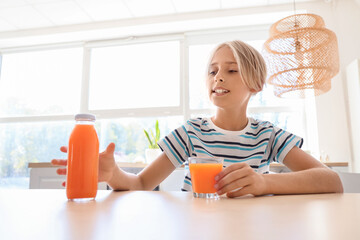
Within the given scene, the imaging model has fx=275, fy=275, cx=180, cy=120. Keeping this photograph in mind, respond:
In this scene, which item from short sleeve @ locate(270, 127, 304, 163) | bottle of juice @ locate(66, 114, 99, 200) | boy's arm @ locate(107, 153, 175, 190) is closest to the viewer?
bottle of juice @ locate(66, 114, 99, 200)

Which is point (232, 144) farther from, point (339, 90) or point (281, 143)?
point (339, 90)

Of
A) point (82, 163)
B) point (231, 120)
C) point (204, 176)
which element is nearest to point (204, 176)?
point (204, 176)

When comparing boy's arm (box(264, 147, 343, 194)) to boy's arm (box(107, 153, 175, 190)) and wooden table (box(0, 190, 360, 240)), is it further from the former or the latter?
boy's arm (box(107, 153, 175, 190))

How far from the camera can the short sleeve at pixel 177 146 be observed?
1053mm

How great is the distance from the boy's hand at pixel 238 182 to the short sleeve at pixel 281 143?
0.43 metres

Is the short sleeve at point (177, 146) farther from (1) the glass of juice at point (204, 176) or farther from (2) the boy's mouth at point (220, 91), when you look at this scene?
(1) the glass of juice at point (204, 176)

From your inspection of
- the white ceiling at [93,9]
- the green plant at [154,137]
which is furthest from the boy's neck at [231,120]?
the white ceiling at [93,9]

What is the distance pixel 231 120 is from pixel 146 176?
41 cm

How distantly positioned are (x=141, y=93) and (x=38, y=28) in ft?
5.95

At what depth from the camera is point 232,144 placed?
1040mm

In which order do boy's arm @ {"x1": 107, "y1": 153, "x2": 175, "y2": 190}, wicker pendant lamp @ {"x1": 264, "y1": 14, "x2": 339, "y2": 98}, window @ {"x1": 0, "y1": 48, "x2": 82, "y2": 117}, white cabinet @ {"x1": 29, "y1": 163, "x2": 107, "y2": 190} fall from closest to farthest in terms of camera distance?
boy's arm @ {"x1": 107, "y1": 153, "x2": 175, "y2": 190}
wicker pendant lamp @ {"x1": 264, "y1": 14, "x2": 339, "y2": 98}
white cabinet @ {"x1": 29, "y1": 163, "x2": 107, "y2": 190}
window @ {"x1": 0, "y1": 48, "x2": 82, "y2": 117}

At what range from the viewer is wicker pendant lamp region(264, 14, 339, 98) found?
1.97m

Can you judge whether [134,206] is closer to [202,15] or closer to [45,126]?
[202,15]

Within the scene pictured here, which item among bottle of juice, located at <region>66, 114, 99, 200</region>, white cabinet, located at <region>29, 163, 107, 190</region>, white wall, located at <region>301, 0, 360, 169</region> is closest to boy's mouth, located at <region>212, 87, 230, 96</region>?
bottle of juice, located at <region>66, 114, 99, 200</region>
